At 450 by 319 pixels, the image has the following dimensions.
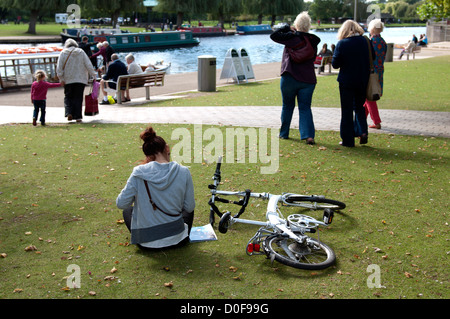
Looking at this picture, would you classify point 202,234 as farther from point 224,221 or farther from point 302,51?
point 302,51

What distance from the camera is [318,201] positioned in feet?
17.5

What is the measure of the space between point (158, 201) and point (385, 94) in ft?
40.1

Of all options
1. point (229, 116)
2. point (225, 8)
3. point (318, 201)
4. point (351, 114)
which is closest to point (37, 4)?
point (225, 8)

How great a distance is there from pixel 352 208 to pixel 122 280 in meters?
2.86

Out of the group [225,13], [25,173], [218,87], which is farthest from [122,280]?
[225,13]

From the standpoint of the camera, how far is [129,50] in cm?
5650

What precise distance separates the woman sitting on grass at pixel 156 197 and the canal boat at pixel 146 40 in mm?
51643

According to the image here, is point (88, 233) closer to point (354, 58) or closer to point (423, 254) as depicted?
point (423, 254)

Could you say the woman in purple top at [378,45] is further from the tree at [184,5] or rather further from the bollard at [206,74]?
the tree at [184,5]

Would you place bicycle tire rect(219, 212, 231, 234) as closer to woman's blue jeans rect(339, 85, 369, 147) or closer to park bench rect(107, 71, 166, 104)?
woman's blue jeans rect(339, 85, 369, 147)

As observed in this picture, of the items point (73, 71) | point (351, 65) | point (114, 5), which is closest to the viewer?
point (351, 65)

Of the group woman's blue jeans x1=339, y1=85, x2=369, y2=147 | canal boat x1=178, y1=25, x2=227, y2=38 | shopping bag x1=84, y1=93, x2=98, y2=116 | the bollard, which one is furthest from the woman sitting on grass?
canal boat x1=178, y1=25, x2=227, y2=38

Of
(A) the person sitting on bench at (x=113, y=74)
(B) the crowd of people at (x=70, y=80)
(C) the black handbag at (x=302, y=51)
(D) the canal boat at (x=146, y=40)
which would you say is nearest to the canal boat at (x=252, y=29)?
(D) the canal boat at (x=146, y=40)

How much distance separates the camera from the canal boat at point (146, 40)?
55406 mm
